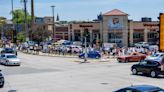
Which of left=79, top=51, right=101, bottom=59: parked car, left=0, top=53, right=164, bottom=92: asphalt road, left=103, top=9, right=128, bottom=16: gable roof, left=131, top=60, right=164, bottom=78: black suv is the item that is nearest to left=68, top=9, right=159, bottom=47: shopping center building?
left=103, top=9, right=128, bottom=16: gable roof

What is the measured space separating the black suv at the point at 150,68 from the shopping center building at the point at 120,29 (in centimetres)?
5691

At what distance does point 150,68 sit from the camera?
34.0 metres

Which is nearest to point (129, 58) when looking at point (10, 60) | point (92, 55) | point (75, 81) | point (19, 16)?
point (92, 55)

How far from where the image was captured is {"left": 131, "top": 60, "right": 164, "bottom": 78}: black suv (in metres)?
33.3

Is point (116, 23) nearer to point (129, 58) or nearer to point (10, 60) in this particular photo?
point (129, 58)

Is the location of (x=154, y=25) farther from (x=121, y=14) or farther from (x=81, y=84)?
(x=81, y=84)

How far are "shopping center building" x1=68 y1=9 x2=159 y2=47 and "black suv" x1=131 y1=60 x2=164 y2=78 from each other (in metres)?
56.9

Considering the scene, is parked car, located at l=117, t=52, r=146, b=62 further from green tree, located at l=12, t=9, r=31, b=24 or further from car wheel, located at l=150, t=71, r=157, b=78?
green tree, located at l=12, t=9, r=31, b=24

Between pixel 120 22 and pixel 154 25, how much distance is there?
25.2ft

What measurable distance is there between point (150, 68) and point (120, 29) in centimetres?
6079

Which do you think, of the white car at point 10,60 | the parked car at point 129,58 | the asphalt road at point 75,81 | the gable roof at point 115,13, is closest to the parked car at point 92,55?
the parked car at point 129,58

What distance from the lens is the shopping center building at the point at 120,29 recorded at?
3674 inches

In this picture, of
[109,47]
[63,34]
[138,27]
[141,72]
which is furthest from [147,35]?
[141,72]

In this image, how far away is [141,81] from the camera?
102 ft
